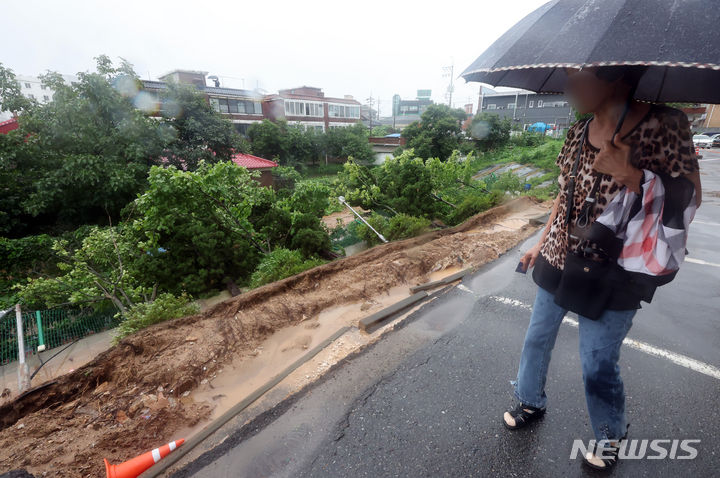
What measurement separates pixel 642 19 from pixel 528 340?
62.0 inches

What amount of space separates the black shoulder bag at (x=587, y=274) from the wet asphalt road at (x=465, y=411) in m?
1.03

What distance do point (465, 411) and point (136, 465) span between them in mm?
2124

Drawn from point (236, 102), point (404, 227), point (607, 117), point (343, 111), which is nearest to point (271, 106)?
point (236, 102)

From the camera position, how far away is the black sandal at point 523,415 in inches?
81.7

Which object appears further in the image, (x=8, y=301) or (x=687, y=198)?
(x=8, y=301)

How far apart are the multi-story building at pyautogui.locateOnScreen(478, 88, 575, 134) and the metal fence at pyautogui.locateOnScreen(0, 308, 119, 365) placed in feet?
149

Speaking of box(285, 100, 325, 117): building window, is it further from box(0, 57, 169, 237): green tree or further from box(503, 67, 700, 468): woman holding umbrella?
box(503, 67, 700, 468): woman holding umbrella

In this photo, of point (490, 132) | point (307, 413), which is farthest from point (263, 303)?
point (490, 132)

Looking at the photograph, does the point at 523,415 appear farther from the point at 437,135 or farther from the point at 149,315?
the point at 437,135

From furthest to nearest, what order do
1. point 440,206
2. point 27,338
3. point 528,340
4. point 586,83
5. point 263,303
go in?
point 440,206
point 27,338
point 263,303
point 528,340
point 586,83

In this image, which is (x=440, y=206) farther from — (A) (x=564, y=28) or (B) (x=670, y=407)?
(A) (x=564, y=28)

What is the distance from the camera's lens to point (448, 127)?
2914 cm

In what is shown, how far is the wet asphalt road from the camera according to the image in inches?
76.5

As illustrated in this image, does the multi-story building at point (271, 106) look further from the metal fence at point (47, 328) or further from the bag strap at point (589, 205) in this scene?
the bag strap at point (589, 205)
